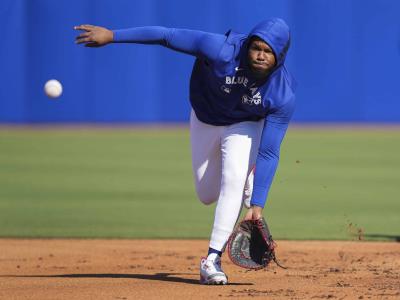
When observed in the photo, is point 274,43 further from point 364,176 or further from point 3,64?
point 3,64

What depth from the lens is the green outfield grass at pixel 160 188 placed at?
8.37m

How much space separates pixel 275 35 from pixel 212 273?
1370 millimetres

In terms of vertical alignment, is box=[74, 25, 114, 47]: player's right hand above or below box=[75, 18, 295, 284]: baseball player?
above

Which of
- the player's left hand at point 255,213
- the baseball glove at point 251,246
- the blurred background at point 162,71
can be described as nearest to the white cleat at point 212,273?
the baseball glove at point 251,246

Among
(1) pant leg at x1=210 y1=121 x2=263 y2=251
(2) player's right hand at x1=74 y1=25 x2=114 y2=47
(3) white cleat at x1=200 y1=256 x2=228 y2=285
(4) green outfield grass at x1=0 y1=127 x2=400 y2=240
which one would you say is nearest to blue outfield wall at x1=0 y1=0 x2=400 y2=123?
(4) green outfield grass at x1=0 y1=127 x2=400 y2=240

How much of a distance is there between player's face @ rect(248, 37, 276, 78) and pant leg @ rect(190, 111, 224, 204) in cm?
57

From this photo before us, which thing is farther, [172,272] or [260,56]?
[172,272]

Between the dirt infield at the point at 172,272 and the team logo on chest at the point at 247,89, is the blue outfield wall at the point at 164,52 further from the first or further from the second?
the team logo on chest at the point at 247,89

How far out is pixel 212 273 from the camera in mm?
5320

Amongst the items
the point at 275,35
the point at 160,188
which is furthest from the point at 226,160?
the point at 160,188

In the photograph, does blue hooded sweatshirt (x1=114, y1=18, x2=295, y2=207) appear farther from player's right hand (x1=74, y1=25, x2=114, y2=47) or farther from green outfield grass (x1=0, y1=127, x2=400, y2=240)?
green outfield grass (x1=0, y1=127, x2=400, y2=240)

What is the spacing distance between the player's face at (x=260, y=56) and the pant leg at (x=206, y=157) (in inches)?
22.4

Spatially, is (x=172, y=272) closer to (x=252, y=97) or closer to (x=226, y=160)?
(x=226, y=160)

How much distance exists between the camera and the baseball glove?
5273mm
